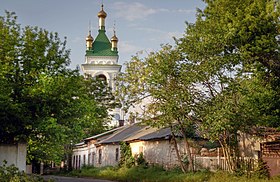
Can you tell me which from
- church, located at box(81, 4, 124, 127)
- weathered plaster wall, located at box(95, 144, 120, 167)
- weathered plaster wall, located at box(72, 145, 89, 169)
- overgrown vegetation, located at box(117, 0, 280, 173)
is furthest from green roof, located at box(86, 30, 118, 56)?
overgrown vegetation, located at box(117, 0, 280, 173)

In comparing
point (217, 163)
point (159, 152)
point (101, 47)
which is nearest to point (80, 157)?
point (159, 152)

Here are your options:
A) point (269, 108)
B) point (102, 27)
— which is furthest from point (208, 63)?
point (102, 27)

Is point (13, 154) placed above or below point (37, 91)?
below

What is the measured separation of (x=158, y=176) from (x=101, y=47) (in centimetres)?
5297

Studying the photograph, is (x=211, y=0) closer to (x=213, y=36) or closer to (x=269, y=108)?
(x=213, y=36)

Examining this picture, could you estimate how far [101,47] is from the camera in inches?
3095

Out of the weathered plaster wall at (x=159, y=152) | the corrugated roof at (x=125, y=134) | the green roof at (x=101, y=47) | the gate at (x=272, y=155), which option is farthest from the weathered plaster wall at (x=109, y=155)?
the green roof at (x=101, y=47)

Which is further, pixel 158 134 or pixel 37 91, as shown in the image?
pixel 158 134

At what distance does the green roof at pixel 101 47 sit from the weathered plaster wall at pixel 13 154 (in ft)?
178

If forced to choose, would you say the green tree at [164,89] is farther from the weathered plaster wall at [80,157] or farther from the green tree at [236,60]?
the weathered plaster wall at [80,157]

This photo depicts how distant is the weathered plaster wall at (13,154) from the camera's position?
22.9m

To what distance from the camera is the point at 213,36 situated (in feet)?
64.6

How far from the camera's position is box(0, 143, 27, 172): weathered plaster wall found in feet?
75.2

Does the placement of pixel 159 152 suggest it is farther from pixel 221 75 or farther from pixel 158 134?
pixel 221 75
